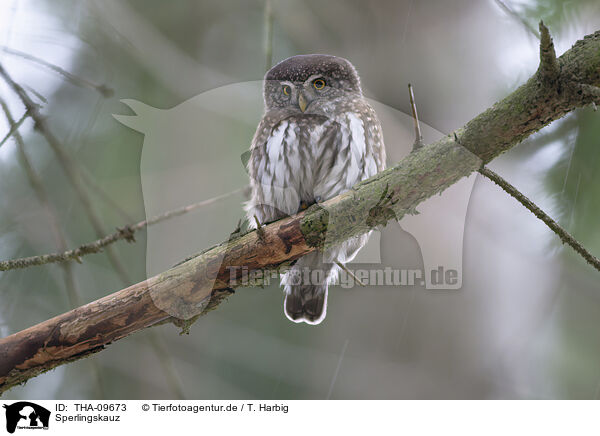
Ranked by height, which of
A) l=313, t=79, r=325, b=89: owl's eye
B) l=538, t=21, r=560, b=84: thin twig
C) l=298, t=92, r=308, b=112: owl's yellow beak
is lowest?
l=538, t=21, r=560, b=84: thin twig

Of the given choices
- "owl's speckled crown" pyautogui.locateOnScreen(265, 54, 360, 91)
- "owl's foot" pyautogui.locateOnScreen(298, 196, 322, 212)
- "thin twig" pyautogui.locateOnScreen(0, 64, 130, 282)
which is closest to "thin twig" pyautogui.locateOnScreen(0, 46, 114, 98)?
"thin twig" pyautogui.locateOnScreen(0, 64, 130, 282)

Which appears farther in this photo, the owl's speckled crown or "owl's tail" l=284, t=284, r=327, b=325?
"owl's tail" l=284, t=284, r=327, b=325

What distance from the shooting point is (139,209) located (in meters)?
2.91

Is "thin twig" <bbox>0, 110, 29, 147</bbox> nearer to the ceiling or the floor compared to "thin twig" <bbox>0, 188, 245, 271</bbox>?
nearer to the ceiling

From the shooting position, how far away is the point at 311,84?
2.62 m

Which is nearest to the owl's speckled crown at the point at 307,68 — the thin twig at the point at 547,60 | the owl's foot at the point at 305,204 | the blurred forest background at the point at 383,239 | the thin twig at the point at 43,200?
the blurred forest background at the point at 383,239

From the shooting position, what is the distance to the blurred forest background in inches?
93.1

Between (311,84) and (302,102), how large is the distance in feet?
0.44

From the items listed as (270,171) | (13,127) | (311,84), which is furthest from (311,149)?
(13,127)

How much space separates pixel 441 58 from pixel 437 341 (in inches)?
71.9

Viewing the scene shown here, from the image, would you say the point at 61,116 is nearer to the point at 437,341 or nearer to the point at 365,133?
the point at 365,133

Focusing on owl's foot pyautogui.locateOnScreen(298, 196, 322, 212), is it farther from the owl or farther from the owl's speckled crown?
the owl's speckled crown

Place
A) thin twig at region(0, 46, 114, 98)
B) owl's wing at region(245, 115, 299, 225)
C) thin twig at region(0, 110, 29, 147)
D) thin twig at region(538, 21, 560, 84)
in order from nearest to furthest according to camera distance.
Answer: thin twig at region(538, 21, 560, 84) → thin twig at region(0, 110, 29, 147) → thin twig at region(0, 46, 114, 98) → owl's wing at region(245, 115, 299, 225)

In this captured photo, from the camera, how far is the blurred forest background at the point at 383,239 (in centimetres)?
237
